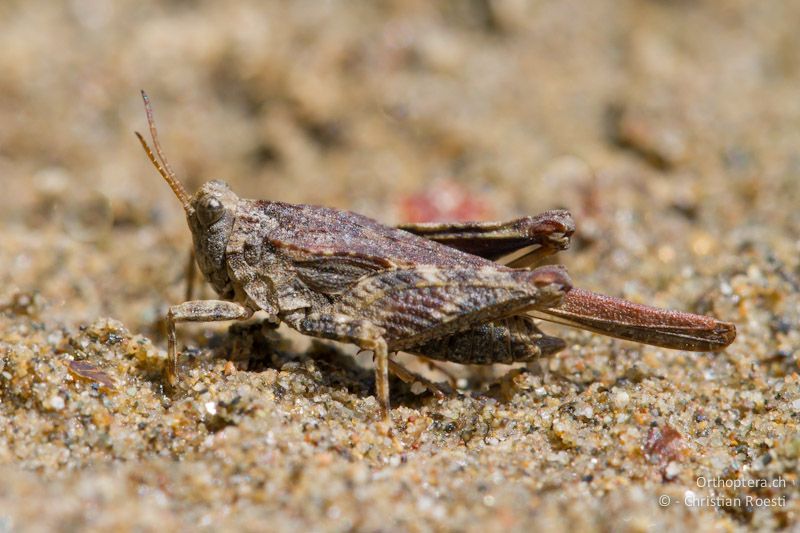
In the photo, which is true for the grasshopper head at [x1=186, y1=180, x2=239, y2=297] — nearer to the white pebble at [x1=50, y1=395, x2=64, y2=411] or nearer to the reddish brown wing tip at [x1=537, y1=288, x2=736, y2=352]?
the white pebble at [x1=50, y1=395, x2=64, y2=411]

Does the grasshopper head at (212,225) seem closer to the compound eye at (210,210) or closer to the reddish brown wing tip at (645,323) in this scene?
the compound eye at (210,210)

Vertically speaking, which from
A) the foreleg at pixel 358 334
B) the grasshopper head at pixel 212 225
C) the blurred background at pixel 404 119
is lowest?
the foreleg at pixel 358 334

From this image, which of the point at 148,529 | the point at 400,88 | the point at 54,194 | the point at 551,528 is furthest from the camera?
the point at 400,88

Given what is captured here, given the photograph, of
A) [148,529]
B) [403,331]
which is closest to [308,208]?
[403,331]

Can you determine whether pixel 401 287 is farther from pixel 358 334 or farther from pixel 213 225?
pixel 213 225

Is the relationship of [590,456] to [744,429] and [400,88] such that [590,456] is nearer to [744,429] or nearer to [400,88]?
[744,429]

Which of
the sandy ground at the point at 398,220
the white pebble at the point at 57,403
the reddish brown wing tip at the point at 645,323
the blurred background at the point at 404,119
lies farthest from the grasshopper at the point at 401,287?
the blurred background at the point at 404,119

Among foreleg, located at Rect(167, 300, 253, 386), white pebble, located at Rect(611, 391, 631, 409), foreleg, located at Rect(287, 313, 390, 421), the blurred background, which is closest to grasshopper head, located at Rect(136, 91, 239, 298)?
foreleg, located at Rect(167, 300, 253, 386)
